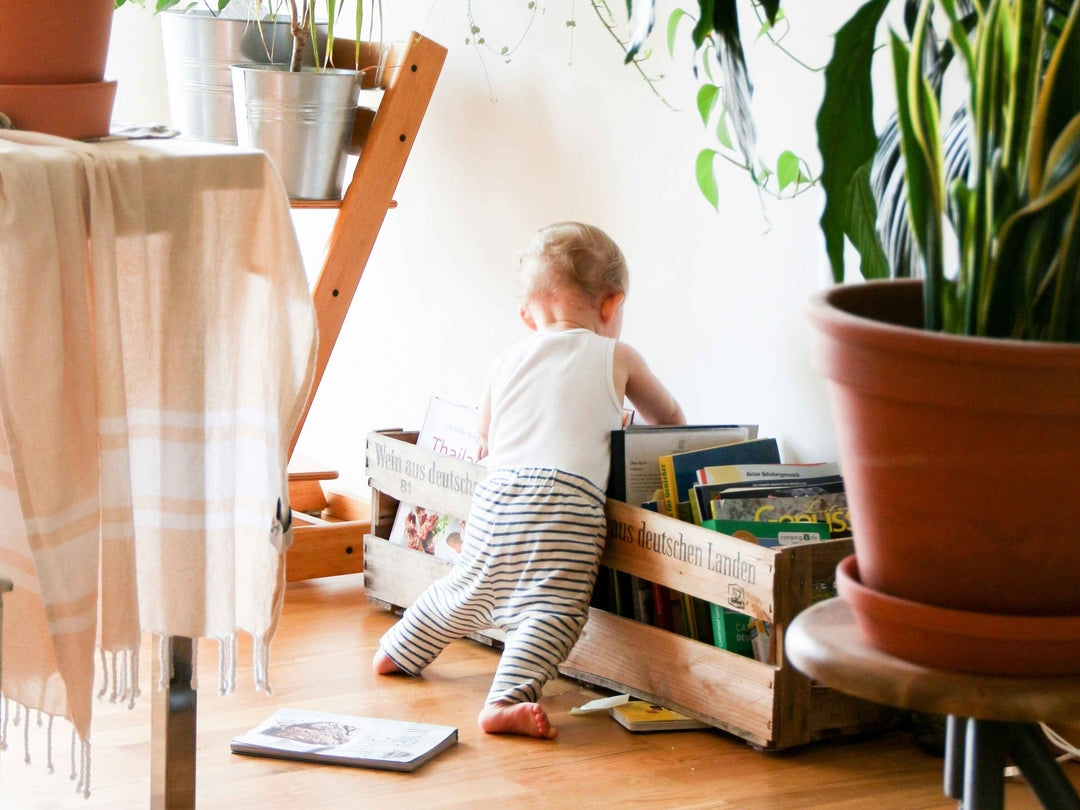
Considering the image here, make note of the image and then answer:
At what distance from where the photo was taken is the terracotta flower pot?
114cm

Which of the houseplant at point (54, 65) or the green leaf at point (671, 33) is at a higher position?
the green leaf at point (671, 33)

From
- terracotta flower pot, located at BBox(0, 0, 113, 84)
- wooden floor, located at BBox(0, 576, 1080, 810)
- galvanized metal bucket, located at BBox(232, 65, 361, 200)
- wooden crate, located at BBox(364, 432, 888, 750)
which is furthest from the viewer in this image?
galvanized metal bucket, located at BBox(232, 65, 361, 200)

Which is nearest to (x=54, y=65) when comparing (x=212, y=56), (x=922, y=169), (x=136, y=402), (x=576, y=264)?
(x=136, y=402)

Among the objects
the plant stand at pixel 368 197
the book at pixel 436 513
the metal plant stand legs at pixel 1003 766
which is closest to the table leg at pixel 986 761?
the metal plant stand legs at pixel 1003 766

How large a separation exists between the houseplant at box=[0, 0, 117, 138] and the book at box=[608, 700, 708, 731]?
100cm

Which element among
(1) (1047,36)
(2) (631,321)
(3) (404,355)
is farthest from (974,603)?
(3) (404,355)

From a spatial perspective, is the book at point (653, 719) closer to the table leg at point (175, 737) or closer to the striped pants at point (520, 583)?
the striped pants at point (520, 583)

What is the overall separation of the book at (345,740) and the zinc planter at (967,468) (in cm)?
109

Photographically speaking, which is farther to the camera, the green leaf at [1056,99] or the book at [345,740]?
the book at [345,740]

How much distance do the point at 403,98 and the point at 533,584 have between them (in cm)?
92

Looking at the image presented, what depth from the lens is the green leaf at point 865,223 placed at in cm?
77

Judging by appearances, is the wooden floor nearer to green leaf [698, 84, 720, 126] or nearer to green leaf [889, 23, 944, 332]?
green leaf [698, 84, 720, 126]

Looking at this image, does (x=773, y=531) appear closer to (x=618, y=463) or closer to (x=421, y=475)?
(x=618, y=463)

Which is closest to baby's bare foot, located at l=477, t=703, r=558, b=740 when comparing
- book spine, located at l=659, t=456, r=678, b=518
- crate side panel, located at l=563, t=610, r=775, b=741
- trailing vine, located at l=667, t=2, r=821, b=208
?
crate side panel, located at l=563, t=610, r=775, b=741
